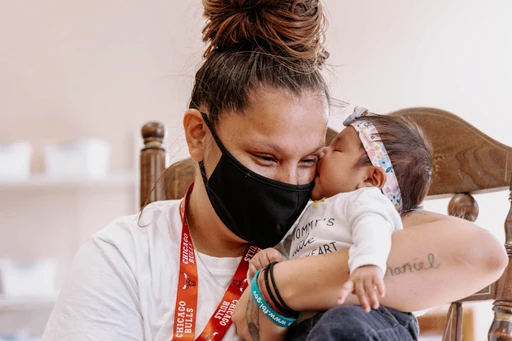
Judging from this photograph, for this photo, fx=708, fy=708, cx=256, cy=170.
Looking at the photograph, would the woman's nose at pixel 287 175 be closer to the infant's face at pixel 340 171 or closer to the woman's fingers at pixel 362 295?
the infant's face at pixel 340 171

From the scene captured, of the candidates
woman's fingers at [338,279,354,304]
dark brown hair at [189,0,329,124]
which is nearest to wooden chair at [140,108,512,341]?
dark brown hair at [189,0,329,124]

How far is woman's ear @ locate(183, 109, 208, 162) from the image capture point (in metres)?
1.43

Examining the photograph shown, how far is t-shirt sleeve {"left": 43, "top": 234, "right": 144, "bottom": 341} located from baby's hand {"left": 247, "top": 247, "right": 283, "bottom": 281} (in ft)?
0.80

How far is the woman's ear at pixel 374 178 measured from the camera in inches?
51.7

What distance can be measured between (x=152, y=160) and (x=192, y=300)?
594 mm

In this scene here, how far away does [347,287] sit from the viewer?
39.0 inches

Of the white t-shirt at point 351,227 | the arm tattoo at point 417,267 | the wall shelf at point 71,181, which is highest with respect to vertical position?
the white t-shirt at point 351,227

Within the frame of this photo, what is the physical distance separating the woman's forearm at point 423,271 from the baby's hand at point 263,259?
0.37 ft

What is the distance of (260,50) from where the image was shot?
138cm

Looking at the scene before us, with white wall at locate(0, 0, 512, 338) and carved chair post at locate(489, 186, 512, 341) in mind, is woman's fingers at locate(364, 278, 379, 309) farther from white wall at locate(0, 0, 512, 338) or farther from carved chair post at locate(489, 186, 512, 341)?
white wall at locate(0, 0, 512, 338)

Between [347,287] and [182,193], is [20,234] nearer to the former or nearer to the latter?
[182,193]

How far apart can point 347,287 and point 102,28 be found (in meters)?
3.24

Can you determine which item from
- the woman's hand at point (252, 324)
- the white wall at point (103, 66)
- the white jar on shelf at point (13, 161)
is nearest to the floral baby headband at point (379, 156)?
the woman's hand at point (252, 324)

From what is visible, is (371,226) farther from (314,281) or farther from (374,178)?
(374,178)
